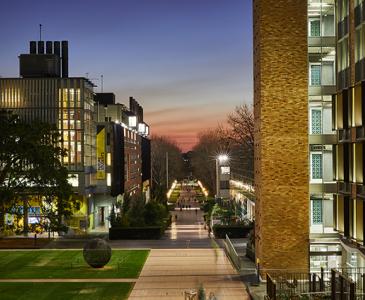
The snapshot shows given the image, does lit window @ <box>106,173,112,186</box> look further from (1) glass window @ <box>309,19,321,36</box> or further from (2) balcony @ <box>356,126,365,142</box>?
(2) balcony @ <box>356,126,365,142</box>

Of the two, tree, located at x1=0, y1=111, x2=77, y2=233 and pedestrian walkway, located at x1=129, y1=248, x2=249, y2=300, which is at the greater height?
→ tree, located at x1=0, y1=111, x2=77, y2=233

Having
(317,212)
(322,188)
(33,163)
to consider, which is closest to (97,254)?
(33,163)

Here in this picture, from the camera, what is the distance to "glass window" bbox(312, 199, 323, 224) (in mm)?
34719

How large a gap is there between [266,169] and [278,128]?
89.0 inches

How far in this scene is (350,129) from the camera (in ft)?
99.2

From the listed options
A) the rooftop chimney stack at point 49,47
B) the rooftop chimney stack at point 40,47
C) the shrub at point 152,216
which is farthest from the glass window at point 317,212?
the rooftop chimney stack at point 49,47

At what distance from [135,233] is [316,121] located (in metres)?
28.1

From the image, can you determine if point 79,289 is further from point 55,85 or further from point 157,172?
point 157,172

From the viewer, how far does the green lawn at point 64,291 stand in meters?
32.8

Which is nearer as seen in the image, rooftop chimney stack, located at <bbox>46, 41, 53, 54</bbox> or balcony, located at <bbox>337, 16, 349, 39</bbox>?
balcony, located at <bbox>337, 16, 349, 39</bbox>

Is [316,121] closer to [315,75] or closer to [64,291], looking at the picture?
[315,75]

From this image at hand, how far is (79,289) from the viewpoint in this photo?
34.6m

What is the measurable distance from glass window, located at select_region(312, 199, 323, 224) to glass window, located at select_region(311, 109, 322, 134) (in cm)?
375

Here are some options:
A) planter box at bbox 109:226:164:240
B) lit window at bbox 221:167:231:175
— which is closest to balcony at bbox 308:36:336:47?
planter box at bbox 109:226:164:240
